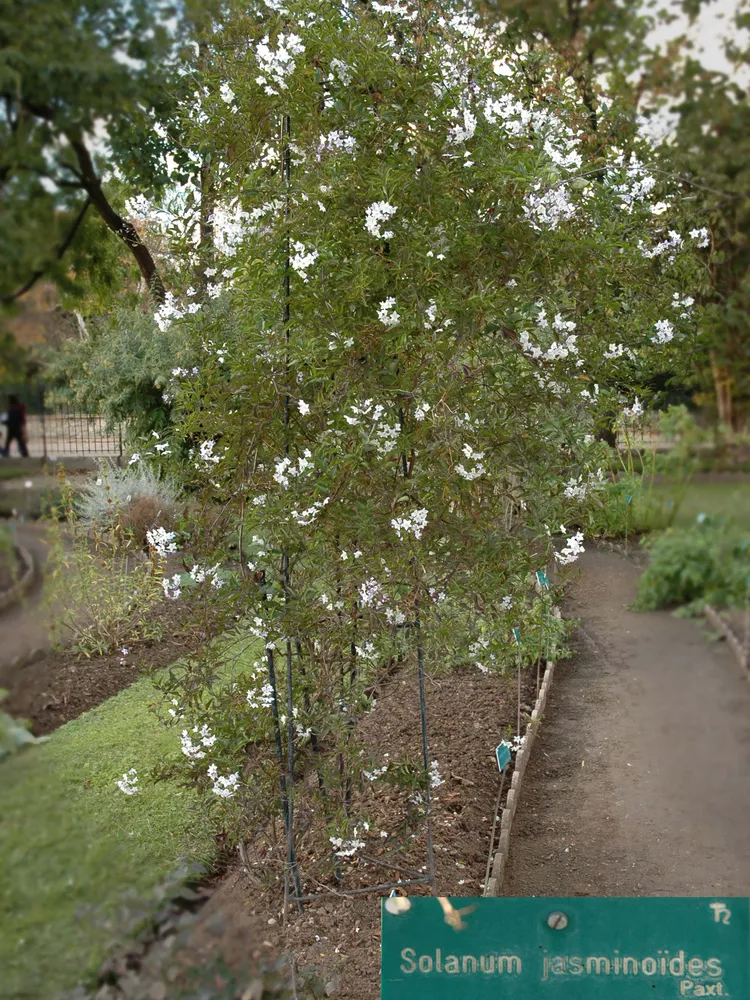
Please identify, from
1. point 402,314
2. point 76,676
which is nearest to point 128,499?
point 76,676

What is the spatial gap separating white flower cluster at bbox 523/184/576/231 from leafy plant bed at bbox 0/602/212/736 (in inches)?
43.2

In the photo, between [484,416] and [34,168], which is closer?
[34,168]

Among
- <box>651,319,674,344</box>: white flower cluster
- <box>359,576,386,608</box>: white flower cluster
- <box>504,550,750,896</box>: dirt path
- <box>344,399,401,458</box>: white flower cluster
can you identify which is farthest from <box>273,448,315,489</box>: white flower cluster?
<box>651,319,674,344</box>: white flower cluster

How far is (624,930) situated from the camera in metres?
1.49

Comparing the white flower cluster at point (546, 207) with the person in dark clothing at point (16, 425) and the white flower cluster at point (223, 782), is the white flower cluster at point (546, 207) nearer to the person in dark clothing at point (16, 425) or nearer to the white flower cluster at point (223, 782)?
the person in dark clothing at point (16, 425)

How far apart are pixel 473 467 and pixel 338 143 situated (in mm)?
665

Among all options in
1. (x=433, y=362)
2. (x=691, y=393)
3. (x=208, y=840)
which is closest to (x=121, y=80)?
(x=433, y=362)

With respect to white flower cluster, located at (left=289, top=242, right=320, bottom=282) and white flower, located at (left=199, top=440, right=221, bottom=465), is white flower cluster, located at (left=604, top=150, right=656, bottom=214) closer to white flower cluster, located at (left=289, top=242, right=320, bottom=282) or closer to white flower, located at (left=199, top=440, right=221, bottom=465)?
white flower cluster, located at (left=289, top=242, right=320, bottom=282)

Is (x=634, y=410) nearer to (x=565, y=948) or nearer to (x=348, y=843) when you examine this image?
(x=565, y=948)

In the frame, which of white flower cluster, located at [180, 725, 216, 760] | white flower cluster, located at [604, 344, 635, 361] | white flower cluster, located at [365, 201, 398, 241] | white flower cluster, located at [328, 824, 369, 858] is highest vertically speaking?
white flower cluster, located at [365, 201, 398, 241]

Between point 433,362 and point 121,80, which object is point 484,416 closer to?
point 433,362

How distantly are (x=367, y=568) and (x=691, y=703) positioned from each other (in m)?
0.69

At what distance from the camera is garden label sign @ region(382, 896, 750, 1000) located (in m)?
1.49

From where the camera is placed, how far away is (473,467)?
1.98 m
